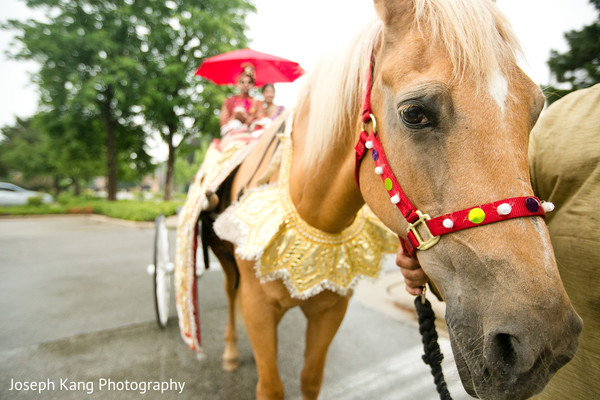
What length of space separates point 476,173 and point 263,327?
1210mm

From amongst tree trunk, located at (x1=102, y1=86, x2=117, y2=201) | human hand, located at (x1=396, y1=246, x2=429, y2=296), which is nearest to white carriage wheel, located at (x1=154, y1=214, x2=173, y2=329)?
human hand, located at (x1=396, y1=246, x2=429, y2=296)

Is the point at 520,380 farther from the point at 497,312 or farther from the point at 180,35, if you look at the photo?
the point at 180,35

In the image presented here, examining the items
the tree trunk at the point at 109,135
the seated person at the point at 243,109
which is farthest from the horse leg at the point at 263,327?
the tree trunk at the point at 109,135

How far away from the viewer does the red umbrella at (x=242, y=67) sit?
267 cm

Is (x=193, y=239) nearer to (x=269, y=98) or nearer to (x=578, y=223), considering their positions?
(x=269, y=98)

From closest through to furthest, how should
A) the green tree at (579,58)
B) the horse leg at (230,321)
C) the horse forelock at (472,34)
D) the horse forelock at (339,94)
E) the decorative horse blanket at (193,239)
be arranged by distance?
the horse forelock at (472,34) < the horse forelock at (339,94) < the decorative horse blanket at (193,239) < the horse leg at (230,321) < the green tree at (579,58)

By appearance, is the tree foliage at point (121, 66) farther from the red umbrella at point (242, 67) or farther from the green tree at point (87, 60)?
the red umbrella at point (242, 67)

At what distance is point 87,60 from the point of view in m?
14.2

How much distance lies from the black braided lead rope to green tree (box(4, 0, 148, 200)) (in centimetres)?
1511

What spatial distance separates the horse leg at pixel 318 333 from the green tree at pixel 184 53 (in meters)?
13.5

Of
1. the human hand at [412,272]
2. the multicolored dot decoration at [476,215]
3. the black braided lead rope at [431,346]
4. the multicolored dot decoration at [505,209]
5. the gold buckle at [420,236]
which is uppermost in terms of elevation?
the multicolored dot decoration at [505,209]

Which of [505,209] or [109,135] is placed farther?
[109,135]

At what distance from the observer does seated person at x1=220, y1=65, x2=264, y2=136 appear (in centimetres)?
265

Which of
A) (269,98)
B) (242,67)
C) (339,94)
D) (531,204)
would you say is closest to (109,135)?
(269,98)
